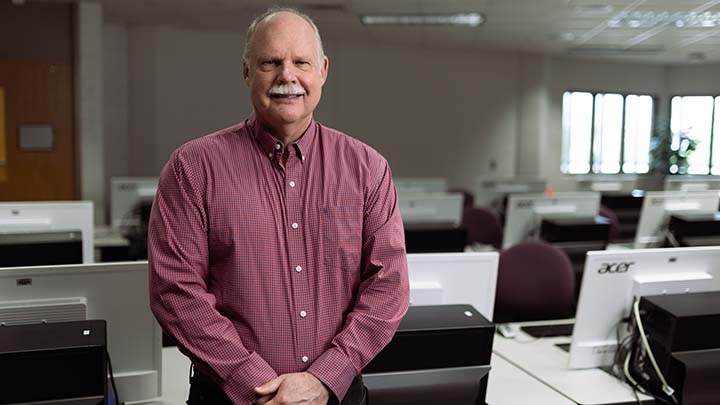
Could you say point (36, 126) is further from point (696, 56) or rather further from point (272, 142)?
point (696, 56)

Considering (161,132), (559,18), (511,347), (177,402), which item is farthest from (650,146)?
(177,402)

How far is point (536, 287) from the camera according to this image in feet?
11.0

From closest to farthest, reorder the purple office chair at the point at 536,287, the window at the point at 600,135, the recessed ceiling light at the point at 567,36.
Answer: the purple office chair at the point at 536,287 < the recessed ceiling light at the point at 567,36 < the window at the point at 600,135

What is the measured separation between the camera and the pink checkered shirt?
54.1 inches

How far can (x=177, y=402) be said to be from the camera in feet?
6.45

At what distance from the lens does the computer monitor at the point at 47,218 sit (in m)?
2.98

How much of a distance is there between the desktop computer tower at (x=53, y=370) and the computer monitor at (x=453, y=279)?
3.24 feet

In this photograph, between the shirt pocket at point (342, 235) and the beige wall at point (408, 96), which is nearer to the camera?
the shirt pocket at point (342, 235)

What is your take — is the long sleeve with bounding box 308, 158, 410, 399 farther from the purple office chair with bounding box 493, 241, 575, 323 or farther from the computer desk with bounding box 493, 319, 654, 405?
the purple office chair with bounding box 493, 241, 575, 323

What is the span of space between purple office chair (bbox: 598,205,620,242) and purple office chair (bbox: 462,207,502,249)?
1040mm

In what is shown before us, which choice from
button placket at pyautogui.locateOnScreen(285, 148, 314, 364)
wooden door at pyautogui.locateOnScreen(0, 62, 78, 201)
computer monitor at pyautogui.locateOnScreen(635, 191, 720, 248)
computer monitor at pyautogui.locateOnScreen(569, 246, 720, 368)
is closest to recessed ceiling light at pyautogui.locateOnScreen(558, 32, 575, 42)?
computer monitor at pyautogui.locateOnScreen(635, 191, 720, 248)

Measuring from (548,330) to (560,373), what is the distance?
→ 541 millimetres

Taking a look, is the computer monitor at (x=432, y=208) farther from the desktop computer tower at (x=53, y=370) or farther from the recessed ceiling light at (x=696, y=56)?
the recessed ceiling light at (x=696, y=56)

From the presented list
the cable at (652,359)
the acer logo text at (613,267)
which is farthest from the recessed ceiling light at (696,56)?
the cable at (652,359)
